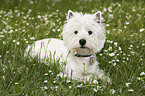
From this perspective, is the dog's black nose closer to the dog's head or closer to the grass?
the dog's head

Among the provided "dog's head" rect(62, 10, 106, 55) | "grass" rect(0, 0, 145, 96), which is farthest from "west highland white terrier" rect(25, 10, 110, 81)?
"grass" rect(0, 0, 145, 96)

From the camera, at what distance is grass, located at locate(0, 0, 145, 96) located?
3.59 meters

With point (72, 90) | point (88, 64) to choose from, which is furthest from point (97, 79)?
point (72, 90)

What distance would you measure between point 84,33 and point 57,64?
2.74 feet

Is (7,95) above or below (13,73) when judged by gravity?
below

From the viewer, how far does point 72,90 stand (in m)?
3.42

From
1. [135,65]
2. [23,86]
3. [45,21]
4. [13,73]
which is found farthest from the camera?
[45,21]

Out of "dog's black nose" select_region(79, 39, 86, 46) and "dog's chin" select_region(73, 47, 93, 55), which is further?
"dog's chin" select_region(73, 47, 93, 55)

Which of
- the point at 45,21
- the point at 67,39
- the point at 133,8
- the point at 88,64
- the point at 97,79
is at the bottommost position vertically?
the point at 97,79

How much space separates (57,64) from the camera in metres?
4.17

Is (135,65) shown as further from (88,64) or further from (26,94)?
(26,94)

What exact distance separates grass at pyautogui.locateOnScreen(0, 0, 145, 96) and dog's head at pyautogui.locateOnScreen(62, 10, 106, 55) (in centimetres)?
55

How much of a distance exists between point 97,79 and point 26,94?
126 cm

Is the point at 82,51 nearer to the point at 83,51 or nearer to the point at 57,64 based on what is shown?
the point at 83,51
